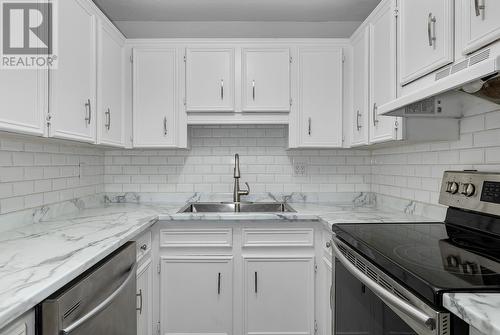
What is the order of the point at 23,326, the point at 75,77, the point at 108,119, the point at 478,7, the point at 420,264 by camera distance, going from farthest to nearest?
the point at 108,119, the point at 75,77, the point at 478,7, the point at 420,264, the point at 23,326

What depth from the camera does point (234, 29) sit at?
2.65 meters

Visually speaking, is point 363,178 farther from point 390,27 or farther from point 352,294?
point 352,294

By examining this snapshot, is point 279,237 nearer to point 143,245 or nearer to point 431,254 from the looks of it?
point 143,245

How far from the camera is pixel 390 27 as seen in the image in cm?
176

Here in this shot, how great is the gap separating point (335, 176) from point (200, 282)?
4.54 ft

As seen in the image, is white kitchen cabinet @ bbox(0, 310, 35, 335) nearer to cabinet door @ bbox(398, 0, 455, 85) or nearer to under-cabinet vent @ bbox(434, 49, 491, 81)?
under-cabinet vent @ bbox(434, 49, 491, 81)

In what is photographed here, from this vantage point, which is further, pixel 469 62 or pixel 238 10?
pixel 238 10

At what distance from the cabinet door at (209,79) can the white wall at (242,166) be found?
1.20ft

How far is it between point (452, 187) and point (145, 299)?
1.79m

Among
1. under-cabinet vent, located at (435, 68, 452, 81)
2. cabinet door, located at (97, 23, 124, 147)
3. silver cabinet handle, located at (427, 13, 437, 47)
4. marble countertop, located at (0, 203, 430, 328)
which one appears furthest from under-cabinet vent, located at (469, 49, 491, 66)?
cabinet door, located at (97, 23, 124, 147)

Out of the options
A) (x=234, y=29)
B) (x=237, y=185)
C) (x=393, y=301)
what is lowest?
(x=393, y=301)

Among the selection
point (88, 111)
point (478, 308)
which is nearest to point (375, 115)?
point (478, 308)

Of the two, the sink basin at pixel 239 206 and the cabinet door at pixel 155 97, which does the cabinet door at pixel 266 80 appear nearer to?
the cabinet door at pixel 155 97

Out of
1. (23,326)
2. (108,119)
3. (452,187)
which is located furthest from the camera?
(108,119)
